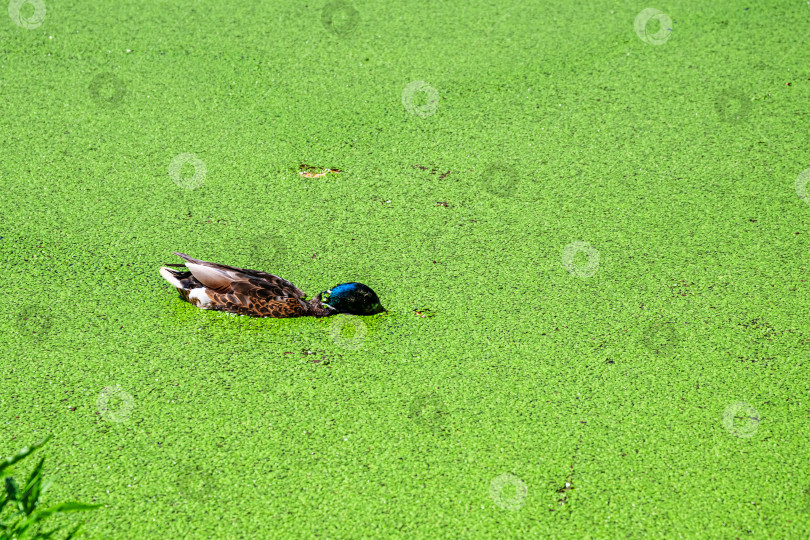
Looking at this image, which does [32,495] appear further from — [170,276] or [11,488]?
[170,276]

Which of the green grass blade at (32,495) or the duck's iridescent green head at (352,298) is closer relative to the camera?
the green grass blade at (32,495)

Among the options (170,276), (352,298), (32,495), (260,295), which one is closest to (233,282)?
(260,295)

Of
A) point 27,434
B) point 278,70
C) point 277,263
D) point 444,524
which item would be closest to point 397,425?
point 444,524

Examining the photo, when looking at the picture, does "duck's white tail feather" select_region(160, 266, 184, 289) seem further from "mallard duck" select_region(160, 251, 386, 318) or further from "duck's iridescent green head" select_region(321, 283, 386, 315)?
"duck's iridescent green head" select_region(321, 283, 386, 315)

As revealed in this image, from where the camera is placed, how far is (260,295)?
7.54 feet

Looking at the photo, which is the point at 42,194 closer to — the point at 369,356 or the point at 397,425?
the point at 369,356

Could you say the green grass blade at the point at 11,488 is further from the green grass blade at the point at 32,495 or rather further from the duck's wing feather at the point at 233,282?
the duck's wing feather at the point at 233,282

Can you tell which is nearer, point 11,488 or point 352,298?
point 11,488

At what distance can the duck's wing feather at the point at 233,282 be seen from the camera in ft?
7.55

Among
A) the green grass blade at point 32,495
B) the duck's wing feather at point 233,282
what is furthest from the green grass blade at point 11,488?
the duck's wing feather at point 233,282

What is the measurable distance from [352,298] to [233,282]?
1.26 ft

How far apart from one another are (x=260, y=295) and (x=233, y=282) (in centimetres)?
10

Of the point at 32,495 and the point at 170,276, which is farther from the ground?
the point at 170,276

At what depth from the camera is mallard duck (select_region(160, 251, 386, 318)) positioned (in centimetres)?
230
